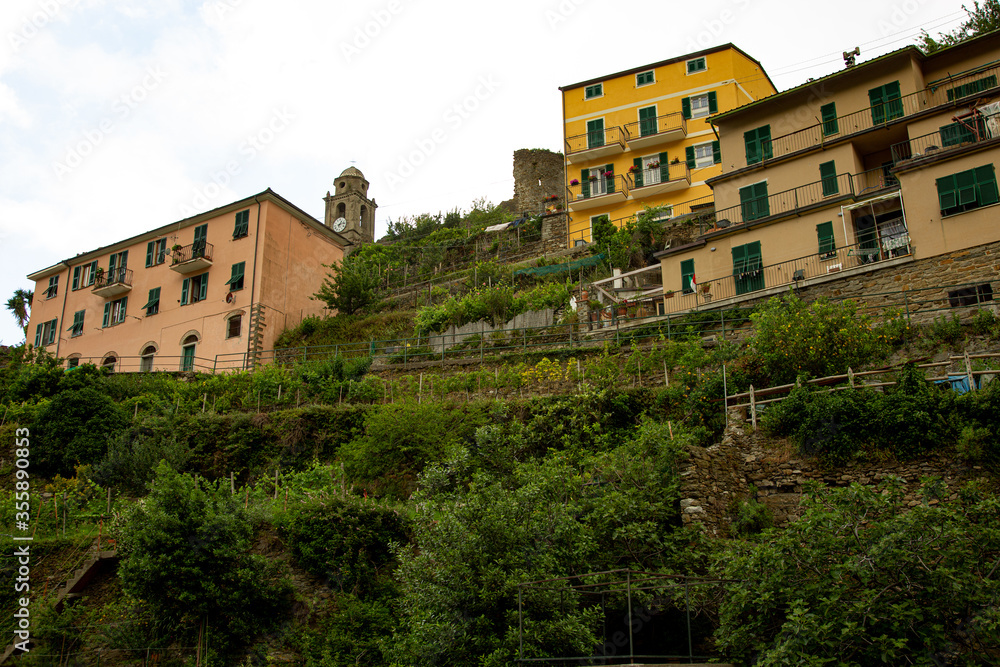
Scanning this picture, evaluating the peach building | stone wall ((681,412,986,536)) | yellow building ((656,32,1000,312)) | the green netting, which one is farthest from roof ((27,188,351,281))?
stone wall ((681,412,986,536))

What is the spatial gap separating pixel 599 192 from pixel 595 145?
2.51 m

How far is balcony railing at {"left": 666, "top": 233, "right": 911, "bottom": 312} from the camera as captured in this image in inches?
870

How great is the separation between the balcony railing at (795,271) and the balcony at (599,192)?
486 inches

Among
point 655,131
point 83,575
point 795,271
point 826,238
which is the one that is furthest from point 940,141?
point 83,575

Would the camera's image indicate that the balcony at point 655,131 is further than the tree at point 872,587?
Yes

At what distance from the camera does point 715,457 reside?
15.0 m

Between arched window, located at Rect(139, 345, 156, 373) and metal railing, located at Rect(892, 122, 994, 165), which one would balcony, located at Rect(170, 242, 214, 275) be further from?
metal railing, located at Rect(892, 122, 994, 165)

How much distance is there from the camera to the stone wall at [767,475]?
13781mm

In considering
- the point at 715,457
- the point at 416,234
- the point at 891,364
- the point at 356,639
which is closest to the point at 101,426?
the point at 356,639

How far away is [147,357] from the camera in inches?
1339

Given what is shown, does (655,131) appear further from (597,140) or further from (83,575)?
(83,575)

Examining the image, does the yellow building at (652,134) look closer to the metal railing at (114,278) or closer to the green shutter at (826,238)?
the green shutter at (826,238)

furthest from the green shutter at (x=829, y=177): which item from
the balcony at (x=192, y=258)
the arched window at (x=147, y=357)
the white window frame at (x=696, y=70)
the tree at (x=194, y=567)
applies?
the arched window at (x=147, y=357)

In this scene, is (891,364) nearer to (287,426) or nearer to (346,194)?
(287,426)
